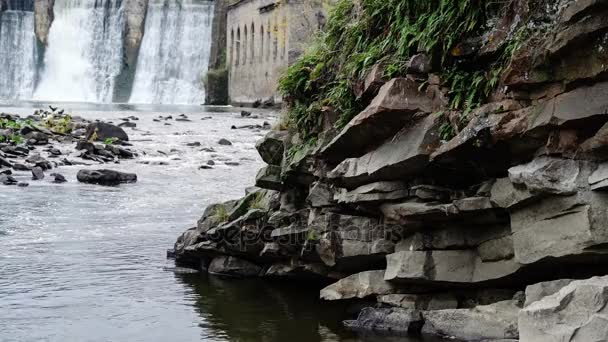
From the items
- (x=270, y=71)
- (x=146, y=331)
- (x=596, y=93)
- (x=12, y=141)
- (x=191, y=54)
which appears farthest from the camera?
(x=191, y=54)

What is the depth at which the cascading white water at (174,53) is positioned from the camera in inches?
3012

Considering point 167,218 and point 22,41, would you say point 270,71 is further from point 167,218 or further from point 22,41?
point 167,218

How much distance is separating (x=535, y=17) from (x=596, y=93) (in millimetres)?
1189

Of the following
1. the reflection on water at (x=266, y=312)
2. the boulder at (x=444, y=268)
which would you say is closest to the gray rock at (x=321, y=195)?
the reflection on water at (x=266, y=312)

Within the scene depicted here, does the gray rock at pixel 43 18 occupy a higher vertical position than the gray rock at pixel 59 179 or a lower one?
higher

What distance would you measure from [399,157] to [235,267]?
418 cm

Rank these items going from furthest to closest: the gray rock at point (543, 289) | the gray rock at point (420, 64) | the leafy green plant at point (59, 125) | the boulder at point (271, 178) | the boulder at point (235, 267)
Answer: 1. the leafy green plant at point (59, 125)
2. the boulder at point (235, 267)
3. the boulder at point (271, 178)
4. the gray rock at point (420, 64)
5. the gray rock at point (543, 289)

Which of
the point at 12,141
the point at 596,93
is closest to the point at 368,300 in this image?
the point at 596,93

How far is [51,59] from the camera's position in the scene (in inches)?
3056

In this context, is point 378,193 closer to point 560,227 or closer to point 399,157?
point 399,157

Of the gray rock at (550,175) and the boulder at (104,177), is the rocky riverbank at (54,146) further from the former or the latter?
the gray rock at (550,175)

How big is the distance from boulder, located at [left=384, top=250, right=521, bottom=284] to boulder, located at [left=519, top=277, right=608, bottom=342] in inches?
55.8

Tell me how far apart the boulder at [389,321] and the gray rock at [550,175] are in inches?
81.6

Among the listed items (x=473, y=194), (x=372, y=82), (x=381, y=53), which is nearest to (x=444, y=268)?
(x=473, y=194)
